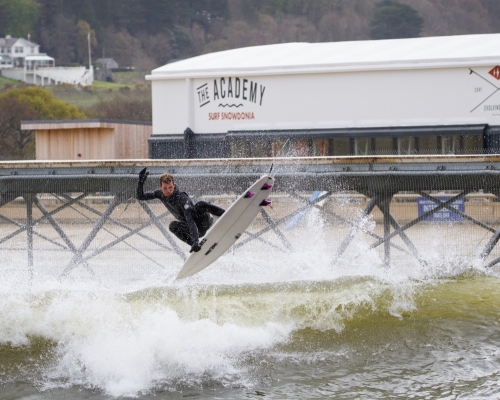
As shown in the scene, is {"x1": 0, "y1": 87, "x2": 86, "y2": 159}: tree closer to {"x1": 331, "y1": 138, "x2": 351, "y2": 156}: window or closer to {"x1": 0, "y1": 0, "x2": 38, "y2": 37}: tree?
{"x1": 331, "y1": 138, "x2": 351, "y2": 156}: window

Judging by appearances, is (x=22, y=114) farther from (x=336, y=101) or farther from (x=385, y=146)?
(x=385, y=146)

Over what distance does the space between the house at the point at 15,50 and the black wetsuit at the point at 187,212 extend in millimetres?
133362

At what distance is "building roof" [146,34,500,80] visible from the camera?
90.1ft

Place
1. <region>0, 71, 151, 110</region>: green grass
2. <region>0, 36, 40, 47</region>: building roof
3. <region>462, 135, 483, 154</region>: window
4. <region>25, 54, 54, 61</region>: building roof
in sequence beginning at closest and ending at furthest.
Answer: <region>462, 135, 483, 154</region>: window → <region>0, 71, 151, 110</region>: green grass → <region>25, 54, 54, 61</region>: building roof → <region>0, 36, 40, 47</region>: building roof

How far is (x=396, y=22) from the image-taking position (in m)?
119

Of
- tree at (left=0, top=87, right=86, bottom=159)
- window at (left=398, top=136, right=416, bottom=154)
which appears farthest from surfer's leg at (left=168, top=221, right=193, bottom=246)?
tree at (left=0, top=87, right=86, bottom=159)

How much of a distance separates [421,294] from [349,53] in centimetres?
1882

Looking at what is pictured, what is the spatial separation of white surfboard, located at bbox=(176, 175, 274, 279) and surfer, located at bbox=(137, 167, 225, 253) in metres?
0.17

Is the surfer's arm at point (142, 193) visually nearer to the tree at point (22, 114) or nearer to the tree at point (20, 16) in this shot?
the tree at point (22, 114)

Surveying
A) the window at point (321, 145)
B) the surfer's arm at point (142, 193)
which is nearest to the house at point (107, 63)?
the window at point (321, 145)

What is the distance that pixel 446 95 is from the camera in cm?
2734

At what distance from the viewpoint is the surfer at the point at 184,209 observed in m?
11.6

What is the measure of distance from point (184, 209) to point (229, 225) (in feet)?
2.65

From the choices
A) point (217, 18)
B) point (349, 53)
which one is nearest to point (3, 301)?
point (349, 53)
